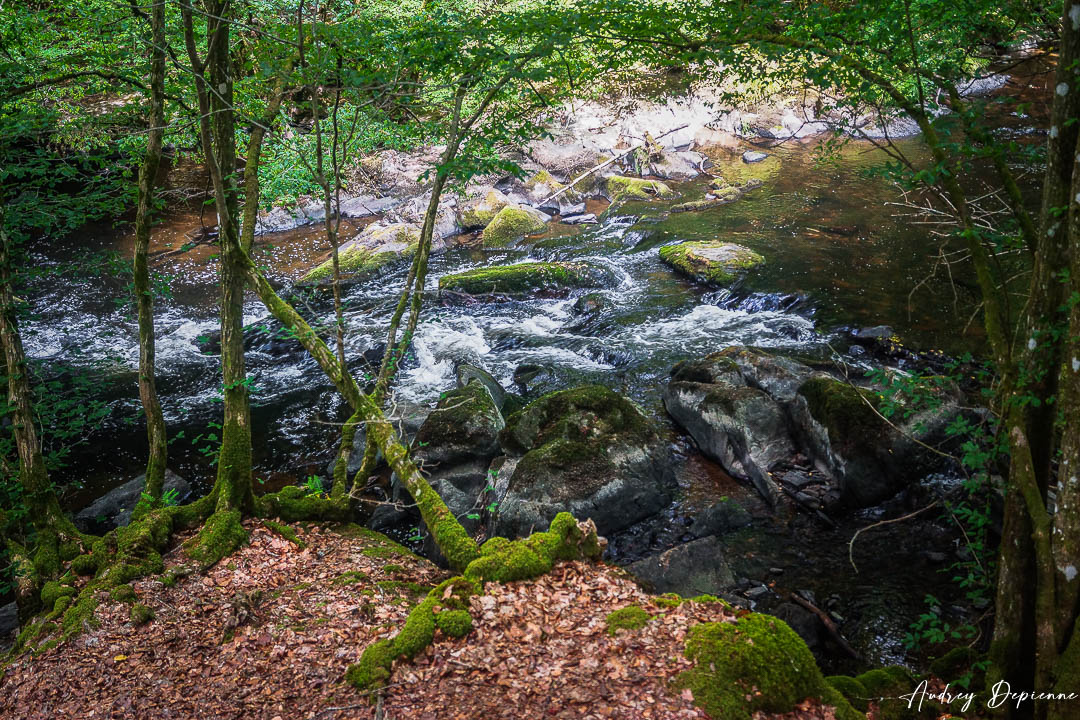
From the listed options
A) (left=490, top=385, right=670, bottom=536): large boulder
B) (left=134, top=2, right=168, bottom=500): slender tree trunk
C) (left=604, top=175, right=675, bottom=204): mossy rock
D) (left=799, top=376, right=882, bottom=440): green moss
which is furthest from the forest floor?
(left=604, top=175, right=675, bottom=204): mossy rock

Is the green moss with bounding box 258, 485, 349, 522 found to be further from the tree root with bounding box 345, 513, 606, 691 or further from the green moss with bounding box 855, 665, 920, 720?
the green moss with bounding box 855, 665, 920, 720

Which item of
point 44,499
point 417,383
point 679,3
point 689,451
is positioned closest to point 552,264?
point 417,383

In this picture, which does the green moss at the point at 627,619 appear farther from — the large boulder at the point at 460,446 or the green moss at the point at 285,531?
the large boulder at the point at 460,446

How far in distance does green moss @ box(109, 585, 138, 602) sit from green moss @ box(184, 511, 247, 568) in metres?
0.63

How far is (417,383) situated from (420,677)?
8.68 metres

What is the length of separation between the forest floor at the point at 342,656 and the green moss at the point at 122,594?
0.17 ft

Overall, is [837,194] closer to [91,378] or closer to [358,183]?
[358,183]

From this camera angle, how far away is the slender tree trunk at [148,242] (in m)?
6.38

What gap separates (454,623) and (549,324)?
1025cm

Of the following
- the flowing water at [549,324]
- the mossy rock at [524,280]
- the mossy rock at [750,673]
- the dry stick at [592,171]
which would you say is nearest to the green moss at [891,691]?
the mossy rock at [750,673]

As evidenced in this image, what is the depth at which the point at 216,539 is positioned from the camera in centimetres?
629

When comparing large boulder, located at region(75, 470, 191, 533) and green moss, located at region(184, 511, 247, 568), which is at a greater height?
green moss, located at region(184, 511, 247, 568)

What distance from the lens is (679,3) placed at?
244 inches

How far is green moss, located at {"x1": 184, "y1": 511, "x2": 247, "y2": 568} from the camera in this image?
615 cm
